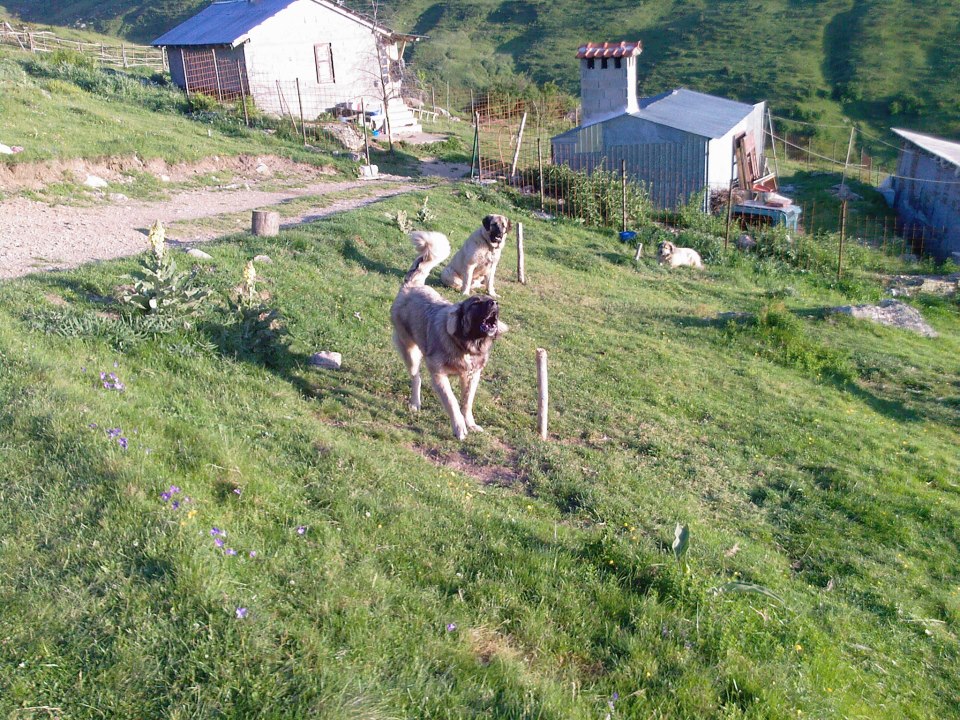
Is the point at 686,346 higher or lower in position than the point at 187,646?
lower

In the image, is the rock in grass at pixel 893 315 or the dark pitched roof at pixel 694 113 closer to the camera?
the rock in grass at pixel 893 315

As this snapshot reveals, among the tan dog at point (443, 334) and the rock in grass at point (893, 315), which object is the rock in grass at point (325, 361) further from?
the rock in grass at point (893, 315)

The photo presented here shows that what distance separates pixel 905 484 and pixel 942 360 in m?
5.64

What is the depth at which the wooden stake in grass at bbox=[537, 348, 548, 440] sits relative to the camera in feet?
23.3

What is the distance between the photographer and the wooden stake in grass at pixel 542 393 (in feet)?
23.3

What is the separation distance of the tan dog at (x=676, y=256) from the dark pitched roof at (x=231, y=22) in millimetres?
19972

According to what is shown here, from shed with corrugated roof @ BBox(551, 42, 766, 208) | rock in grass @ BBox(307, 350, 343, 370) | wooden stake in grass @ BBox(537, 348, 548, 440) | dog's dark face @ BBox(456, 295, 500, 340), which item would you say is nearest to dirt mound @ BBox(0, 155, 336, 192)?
shed with corrugated roof @ BBox(551, 42, 766, 208)

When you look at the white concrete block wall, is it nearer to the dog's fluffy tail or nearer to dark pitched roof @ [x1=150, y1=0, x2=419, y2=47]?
dark pitched roof @ [x1=150, y1=0, x2=419, y2=47]

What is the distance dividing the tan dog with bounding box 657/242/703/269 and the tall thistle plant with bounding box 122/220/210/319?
1175cm

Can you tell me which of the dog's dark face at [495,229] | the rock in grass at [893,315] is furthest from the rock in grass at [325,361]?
the rock in grass at [893,315]

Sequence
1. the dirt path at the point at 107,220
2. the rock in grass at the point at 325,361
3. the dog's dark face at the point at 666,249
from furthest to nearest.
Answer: the dog's dark face at the point at 666,249, the dirt path at the point at 107,220, the rock in grass at the point at 325,361

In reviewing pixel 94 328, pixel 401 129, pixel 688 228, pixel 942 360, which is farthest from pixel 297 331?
pixel 401 129

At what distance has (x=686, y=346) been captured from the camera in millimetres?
11375

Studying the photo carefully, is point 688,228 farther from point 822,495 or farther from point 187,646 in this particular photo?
point 187,646
